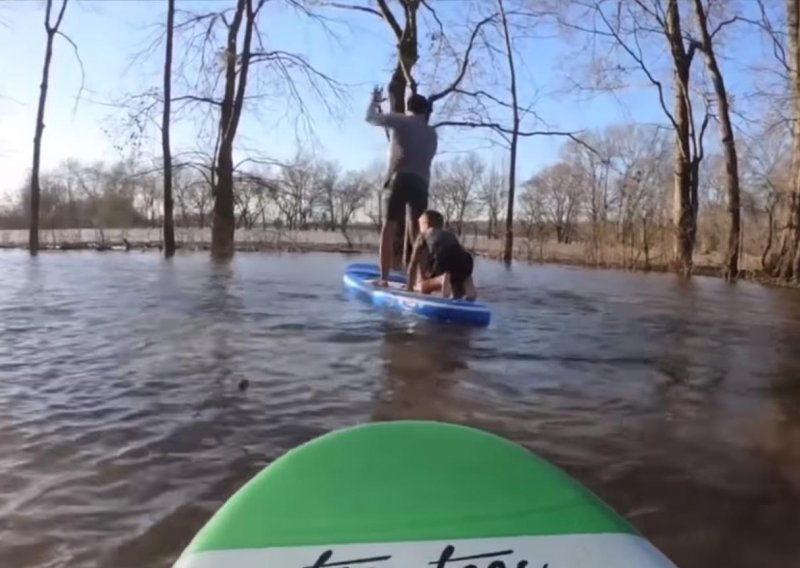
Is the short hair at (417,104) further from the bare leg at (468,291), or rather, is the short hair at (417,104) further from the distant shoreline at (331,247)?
the distant shoreline at (331,247)

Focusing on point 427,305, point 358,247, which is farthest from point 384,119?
point 358,247

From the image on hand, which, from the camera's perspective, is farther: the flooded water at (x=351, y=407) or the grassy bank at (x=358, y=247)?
the grassy bank at (x=358, y=247)

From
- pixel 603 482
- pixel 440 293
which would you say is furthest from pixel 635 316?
pixel 603 482

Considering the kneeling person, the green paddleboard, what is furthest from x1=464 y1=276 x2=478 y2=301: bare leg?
the green paddleboard

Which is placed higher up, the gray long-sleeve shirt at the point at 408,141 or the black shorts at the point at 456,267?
the gray long-sleeve shirt at the point at 408,141

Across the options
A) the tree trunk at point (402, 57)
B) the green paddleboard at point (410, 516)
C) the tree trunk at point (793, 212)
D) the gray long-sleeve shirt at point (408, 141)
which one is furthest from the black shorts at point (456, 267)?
the tree trunk at point (793, 212)

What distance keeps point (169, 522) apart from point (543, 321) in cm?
424

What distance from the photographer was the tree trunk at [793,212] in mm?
12695

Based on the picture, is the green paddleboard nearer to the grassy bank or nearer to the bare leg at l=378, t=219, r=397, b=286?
the bare leg at l=378, t=219, r=397, b=286

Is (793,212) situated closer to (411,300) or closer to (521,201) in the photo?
(411,300)

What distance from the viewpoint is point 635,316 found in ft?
20.7

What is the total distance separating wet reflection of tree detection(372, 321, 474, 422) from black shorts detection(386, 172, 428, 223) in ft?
7.14

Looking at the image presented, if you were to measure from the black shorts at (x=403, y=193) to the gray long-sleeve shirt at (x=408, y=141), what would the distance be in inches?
2.4

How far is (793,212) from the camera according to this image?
41.8 feet
